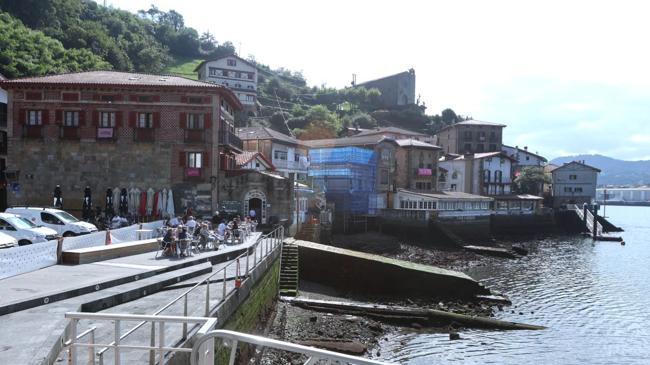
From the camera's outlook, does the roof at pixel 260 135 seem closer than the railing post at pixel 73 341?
No

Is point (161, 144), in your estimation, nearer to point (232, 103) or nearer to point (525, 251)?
point (232, 103)

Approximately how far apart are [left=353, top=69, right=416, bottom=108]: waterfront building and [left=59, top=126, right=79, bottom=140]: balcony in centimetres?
10231

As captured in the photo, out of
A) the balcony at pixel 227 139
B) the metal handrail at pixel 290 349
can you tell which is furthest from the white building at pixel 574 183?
the metal handrail at pixel 290 349

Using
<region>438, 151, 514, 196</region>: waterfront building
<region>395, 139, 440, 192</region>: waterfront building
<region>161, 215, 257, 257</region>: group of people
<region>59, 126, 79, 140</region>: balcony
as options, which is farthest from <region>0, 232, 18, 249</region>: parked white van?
<region>438, 151, 514, 196</region>: waterfront building

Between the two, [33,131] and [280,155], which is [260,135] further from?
[33,131]

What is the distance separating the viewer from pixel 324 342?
19.0 meters

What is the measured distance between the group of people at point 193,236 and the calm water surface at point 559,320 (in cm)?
940

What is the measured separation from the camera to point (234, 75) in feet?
322

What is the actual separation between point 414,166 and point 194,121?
37.1 metres

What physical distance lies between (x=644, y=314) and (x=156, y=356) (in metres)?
29.2

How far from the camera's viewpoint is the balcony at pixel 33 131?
1382 inches

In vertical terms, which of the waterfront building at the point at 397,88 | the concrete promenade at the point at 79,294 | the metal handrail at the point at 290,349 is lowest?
the concrete promenade at the point at 79,294

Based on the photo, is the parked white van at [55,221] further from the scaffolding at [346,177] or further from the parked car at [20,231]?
the scaffolding at [346,177]

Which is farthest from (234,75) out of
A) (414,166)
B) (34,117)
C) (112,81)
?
(34,117)
